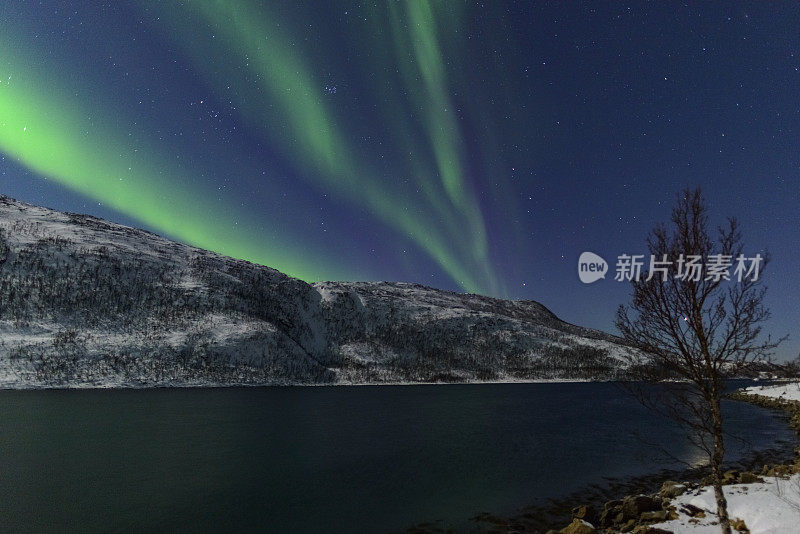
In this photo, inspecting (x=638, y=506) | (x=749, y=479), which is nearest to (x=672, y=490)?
(x=749, y=479)

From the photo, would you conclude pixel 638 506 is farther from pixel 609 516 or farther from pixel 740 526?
pixel 740 526

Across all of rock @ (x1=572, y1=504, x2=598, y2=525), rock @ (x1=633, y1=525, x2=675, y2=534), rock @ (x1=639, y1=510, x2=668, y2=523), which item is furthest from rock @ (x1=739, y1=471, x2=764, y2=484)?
rock @ (x1=633, y1=525, x2=675, y2=534)

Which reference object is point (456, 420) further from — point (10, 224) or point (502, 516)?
point (10, 224)

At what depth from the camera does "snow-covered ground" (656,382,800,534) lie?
13.0m

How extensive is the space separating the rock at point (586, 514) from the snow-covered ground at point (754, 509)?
395 cm

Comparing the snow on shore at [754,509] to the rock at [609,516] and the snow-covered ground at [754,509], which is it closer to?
the snow-covered ground at [754,509]

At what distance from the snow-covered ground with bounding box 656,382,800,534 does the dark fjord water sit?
9334mm

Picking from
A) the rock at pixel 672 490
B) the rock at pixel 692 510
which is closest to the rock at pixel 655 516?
the rock at pixel 692 510

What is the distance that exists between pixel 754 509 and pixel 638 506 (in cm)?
494

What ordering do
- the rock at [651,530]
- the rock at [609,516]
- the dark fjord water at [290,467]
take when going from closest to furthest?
1. the rock at [651,530]
2. the rock at [609,516]
3. the dark fjord water at [290,467]

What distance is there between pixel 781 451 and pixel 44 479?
205 ft

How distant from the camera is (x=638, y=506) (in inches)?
723

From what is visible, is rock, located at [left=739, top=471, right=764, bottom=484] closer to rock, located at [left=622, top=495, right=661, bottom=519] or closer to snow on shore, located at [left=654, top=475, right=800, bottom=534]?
snow on shore, located at [left=654, top=475, right=800, bottom=534]

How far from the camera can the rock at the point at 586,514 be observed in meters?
19.6
